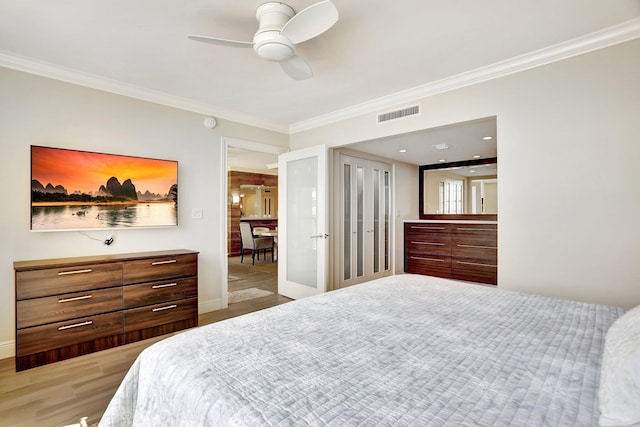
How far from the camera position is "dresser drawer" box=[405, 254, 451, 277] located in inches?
213

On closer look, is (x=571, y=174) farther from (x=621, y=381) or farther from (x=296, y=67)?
(x=296, y=67)

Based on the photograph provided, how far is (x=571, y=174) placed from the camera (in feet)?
7.79

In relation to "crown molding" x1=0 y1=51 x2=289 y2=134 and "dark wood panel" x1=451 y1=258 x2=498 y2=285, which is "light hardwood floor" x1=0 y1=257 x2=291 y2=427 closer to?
"crown molding" x1=0 y1=51 x2=289 y2=134

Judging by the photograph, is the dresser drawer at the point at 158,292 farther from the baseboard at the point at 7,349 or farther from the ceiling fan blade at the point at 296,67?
the ceiling fan blade at the point at 296,67

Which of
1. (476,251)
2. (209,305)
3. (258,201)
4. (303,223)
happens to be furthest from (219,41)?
(258,201)

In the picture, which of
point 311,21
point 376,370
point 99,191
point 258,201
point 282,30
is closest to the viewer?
point 376,370

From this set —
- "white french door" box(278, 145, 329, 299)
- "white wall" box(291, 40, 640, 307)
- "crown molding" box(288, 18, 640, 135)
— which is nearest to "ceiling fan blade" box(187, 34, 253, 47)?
"crown molding" box(288, 18, 640, 135)

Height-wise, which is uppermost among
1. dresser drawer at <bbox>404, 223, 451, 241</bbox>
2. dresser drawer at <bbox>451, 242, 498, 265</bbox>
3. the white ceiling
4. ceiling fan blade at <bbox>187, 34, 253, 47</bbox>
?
the white ceiling

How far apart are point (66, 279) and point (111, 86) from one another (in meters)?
1.86

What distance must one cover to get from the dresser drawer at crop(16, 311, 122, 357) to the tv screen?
845 mm

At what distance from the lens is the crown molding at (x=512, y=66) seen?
85.6 inches

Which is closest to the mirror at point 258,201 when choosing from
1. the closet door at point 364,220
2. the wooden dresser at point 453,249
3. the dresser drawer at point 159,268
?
the closet door at point 364,220

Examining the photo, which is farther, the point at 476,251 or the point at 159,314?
the point at 476,251

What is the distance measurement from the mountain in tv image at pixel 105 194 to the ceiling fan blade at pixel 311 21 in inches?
89.9
